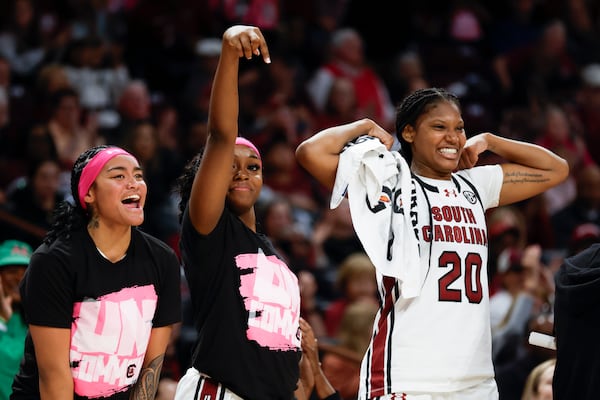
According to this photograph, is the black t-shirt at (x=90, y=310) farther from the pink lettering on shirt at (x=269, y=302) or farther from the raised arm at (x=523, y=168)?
the raised arm at (x=523, y=168)

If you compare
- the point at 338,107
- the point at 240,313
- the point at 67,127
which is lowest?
the point at 240,313

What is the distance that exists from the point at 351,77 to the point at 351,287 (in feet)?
12.5

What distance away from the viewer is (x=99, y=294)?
3984mm

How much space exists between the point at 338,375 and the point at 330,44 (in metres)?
5.37

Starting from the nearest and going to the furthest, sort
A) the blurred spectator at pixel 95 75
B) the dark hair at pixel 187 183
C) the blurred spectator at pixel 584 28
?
the dark hair at pixel 187 183, the blurred spectator at pixel 95 75, the blurred spectator at pixel 584 28

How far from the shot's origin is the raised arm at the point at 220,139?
3832 mm

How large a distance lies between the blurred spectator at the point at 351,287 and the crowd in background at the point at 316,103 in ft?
0.05

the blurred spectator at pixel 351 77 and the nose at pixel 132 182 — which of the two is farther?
the blurred spectator at pixel 351 77

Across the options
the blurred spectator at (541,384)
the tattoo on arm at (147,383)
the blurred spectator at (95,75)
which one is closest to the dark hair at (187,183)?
the tattoo on arm at (147,383)

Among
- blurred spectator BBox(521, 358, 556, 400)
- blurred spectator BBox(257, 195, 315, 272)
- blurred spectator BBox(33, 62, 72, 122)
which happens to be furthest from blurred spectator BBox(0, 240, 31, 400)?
blurred spectator BBox(33, 62, 72, 122)

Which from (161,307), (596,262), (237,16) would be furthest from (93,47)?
(596,262)

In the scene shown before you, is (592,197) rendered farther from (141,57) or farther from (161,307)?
(161,307)

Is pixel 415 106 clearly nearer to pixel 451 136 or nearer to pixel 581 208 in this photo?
pixel 451 136

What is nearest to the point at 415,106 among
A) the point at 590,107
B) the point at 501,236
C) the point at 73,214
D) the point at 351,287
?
the point at 73,214
